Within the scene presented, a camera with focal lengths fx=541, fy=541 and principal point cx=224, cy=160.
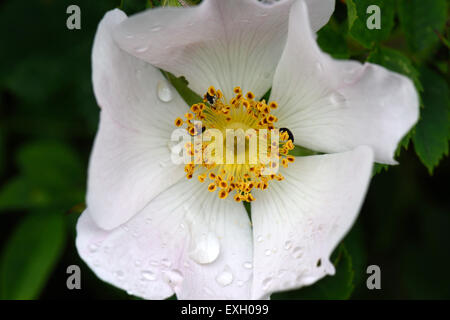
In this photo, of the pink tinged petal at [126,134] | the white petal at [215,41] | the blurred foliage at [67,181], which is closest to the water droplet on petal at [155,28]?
the white petal at [215,41]

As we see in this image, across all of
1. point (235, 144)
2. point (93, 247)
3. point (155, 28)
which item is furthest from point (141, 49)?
point (93, 247)

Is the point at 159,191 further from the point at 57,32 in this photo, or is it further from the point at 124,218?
the point at 57,32

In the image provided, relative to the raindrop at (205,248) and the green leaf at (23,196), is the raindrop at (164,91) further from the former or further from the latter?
the green leaf at (23,196)

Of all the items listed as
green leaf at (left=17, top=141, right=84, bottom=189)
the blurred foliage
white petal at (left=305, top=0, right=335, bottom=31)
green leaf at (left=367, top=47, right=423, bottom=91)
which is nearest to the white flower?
white petal at (left=305, top=0, right=335, bottom=31)

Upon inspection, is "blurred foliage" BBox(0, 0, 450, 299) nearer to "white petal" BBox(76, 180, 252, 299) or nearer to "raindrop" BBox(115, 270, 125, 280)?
"white petal" BBox(76, 180, 252, 299)

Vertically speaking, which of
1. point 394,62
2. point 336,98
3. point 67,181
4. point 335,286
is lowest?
point 335,286

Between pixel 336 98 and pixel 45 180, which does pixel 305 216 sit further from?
pixel 45 180
